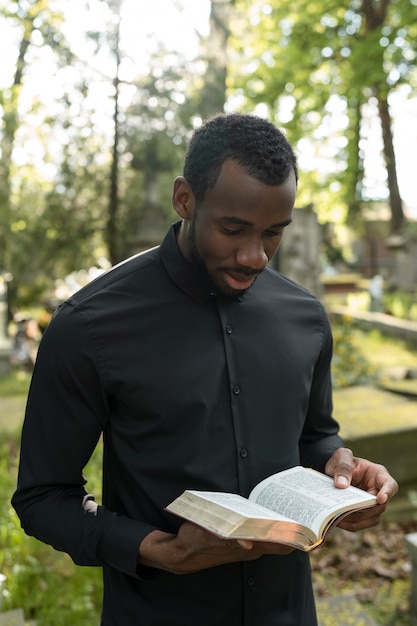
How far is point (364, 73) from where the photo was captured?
42.8 feet

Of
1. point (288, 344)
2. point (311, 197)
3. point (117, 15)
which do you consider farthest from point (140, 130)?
point (311, 197)

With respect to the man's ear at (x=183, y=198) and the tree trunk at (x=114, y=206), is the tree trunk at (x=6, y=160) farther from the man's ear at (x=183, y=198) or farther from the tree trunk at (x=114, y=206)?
the man's ear at (x=183, y=198)

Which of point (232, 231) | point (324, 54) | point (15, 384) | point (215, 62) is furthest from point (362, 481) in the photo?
point (324, 54)

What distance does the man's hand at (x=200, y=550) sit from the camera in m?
1.31

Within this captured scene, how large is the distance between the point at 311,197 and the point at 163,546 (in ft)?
67.6

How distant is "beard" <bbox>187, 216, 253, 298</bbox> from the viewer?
5.23 ft

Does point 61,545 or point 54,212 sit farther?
point 54,212

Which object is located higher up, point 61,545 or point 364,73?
point 364,73

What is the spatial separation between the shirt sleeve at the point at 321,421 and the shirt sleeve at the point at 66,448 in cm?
61

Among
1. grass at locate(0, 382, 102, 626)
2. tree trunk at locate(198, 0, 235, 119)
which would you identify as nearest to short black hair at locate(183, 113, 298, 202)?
grass at locate(0, 382, 102, 626)

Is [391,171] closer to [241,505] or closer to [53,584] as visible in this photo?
[53,584]

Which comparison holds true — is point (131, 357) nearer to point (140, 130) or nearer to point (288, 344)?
point (288, 344)

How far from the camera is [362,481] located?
5.73 ft

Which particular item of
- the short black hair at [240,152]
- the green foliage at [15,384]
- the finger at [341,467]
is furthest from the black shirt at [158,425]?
the green foliage at [15,384]
